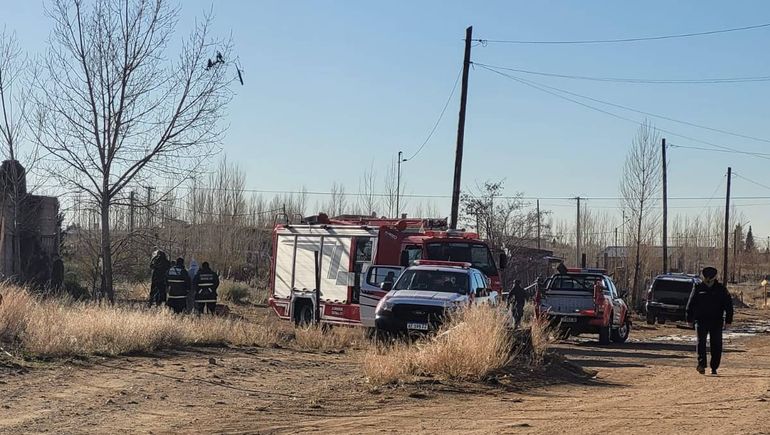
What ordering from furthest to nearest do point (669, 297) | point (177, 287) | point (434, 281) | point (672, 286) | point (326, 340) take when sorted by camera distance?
point (672, 286), point (669, 297), point (177, 287), point (434, 281), point (326, 340)

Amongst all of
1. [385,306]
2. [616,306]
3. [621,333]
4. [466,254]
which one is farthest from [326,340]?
[621,333]

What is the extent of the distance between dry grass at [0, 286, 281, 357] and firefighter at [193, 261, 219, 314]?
4421 mm

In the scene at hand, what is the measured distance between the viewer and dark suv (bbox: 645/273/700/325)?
106ft

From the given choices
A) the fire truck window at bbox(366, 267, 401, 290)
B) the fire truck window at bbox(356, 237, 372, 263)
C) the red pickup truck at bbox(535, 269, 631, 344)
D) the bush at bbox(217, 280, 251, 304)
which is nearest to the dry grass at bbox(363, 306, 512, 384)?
the fire truck window at bbox(366, 267, 401, 290)

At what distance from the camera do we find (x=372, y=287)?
21.7 metres

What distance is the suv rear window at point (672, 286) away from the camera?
32562 mm

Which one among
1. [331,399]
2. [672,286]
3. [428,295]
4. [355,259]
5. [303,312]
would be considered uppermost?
[355,259]

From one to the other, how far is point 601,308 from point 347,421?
15.6 m

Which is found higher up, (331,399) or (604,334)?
(604,334)

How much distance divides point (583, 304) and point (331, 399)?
14371 millimetres

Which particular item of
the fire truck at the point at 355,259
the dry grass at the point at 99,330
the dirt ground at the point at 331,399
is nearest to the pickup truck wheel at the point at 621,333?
the fire truck at the point at 355,259

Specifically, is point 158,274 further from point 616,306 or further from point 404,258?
point 616,306

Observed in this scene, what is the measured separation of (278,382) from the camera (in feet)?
45.1

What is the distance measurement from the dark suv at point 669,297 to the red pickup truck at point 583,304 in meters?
6.32
